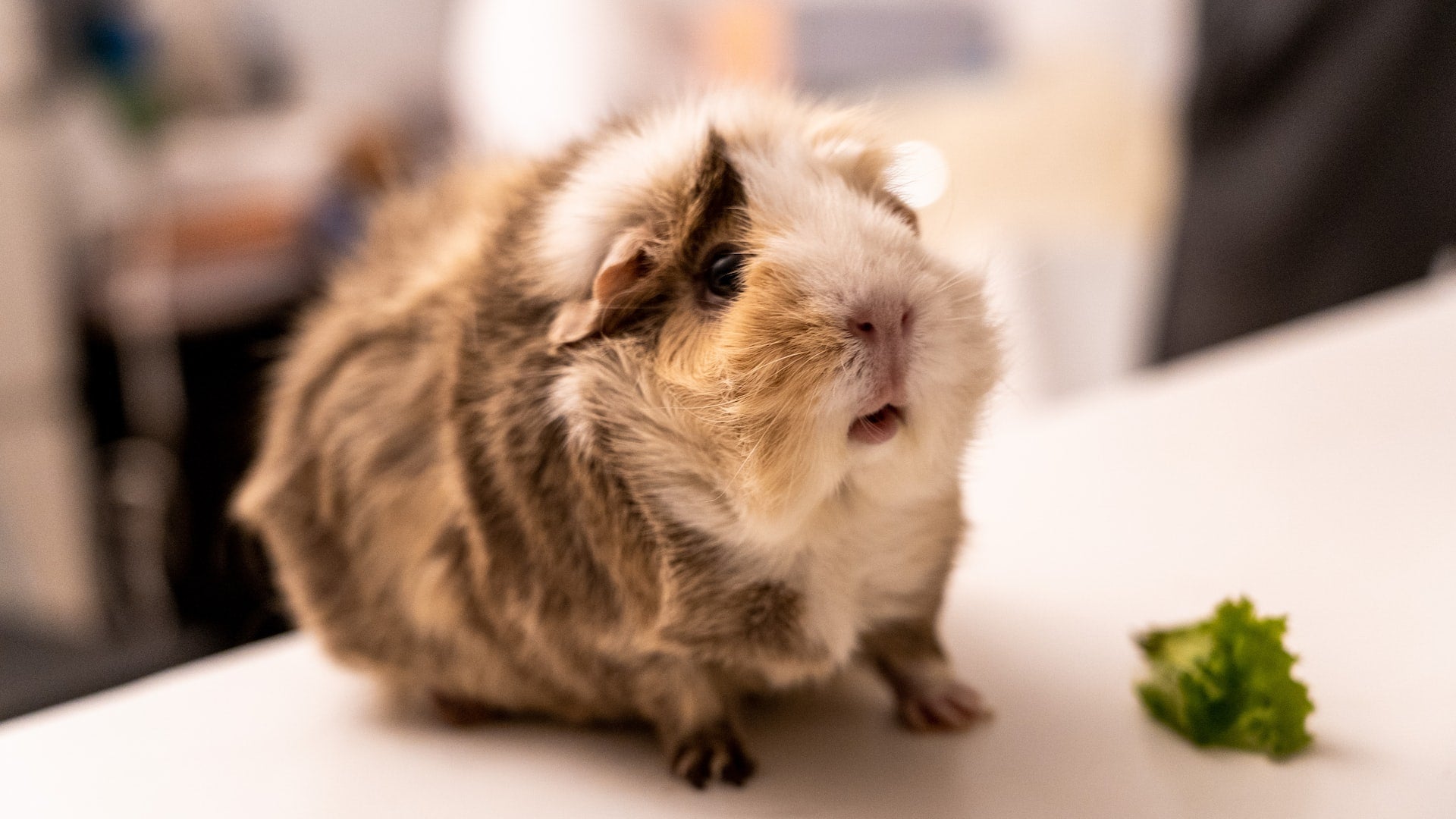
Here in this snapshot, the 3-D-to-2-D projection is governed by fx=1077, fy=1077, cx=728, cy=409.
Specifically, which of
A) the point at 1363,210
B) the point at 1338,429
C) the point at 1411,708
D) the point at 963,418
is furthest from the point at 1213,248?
the point at 963,418

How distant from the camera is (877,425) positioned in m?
0.97

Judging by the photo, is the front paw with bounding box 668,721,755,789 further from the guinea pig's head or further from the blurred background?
the blurred background

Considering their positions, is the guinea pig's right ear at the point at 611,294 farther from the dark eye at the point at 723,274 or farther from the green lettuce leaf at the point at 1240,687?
the green lettuce leaf at the point at 1240,687

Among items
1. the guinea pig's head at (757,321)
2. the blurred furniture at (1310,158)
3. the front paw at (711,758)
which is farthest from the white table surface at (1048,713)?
the blurred furniture at (1310,158)

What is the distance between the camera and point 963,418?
103 centimetres

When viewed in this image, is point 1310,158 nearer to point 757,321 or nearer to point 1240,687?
point 1240,687

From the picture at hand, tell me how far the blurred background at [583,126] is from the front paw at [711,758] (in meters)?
1.78

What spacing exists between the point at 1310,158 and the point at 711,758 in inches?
117

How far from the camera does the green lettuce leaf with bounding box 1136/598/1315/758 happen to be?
1.12 meters

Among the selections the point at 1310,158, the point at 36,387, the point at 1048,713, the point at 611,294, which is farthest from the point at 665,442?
the point at 36,387

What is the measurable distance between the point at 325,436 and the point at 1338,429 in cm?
173

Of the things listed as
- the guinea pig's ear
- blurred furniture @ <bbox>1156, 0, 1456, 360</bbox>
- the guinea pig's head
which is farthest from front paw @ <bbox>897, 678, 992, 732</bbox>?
blurred furniture @ <bbox>1156, 0, 1456, 360</bbox>

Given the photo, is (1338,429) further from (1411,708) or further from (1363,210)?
(1363,210)

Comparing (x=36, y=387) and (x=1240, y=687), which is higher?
(x=1240, y=687)
